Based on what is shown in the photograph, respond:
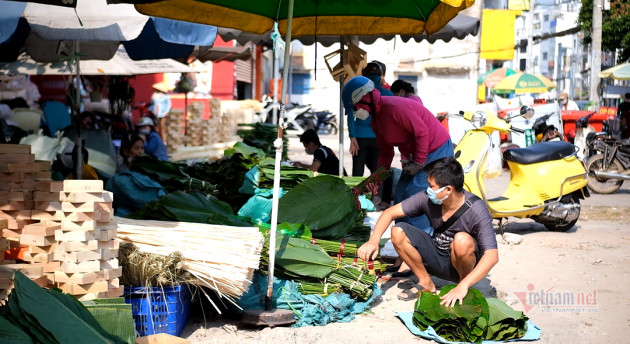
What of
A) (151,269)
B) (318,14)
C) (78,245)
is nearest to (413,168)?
(318,14)

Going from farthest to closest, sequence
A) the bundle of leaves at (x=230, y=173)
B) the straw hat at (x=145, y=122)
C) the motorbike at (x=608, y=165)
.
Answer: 1. the straw hat at (x=145, y=122)
2. the motorbike at (x=608, y=165)
3. the bundle of leaves at (x=230, y=173)

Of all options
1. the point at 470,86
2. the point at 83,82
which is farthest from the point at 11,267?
the point at 470,86

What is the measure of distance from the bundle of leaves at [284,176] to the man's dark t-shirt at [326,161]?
4.82ft

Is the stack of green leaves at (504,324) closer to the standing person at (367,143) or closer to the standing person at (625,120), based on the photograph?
the standing person at (367,143)

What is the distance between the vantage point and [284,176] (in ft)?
23.6

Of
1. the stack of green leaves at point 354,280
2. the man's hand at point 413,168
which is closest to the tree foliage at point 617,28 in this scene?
the man's hand at point 413,168

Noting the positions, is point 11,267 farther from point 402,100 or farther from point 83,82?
point 83,82

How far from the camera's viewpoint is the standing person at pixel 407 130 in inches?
244

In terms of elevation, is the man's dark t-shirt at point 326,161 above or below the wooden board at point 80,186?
below

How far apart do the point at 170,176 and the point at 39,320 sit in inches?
156

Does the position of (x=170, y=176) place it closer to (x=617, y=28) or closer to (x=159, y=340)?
(x=159, y=340)

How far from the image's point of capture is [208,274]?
4.64 metres

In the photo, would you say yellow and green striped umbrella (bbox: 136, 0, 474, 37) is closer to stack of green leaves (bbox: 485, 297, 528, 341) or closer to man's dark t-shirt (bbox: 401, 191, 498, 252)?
man's dark t-shirt (bbox: 401, 191, 498, 252)

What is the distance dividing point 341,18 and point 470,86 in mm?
30729
